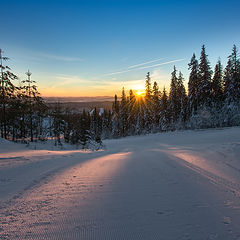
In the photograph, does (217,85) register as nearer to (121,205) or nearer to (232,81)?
(232,81)

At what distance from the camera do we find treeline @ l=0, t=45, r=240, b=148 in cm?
2122

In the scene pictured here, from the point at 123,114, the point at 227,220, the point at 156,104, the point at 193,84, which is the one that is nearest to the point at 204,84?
the point at 193,84

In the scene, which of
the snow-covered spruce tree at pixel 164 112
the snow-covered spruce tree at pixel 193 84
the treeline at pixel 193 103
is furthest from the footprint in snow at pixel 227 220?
the snow-covered spruce tree at pixel 164 112

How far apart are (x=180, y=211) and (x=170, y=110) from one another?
117 ft

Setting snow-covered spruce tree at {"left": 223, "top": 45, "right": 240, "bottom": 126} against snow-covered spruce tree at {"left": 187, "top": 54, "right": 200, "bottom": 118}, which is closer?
snow-covered spruce tree at {"left": 223, "top": 45, "right": 240, "bottom": 126}

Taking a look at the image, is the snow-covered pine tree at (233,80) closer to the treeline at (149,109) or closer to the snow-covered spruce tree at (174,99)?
the treeline at (149,109)

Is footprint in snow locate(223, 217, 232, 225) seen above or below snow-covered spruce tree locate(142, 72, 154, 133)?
below

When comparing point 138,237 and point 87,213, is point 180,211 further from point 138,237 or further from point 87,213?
point 87,213

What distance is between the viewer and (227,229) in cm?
192

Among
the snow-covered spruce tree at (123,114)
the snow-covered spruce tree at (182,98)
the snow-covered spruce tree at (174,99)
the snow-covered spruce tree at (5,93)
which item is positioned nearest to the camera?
the snow-covered spruce tree at (5,93)

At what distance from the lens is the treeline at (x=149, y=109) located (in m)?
21.2

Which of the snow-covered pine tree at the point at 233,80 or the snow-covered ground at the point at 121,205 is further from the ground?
the snow-covered pine tree at the point at 233,80

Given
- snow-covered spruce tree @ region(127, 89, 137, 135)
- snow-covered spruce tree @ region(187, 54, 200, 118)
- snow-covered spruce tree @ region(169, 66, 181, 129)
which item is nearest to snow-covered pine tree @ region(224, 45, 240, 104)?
snow-covered spruce tree @ region(187, 54, 200, 118)

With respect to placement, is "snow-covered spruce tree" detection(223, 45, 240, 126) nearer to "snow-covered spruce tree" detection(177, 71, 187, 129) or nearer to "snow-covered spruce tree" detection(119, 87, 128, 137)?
"snow-covered spruce tree" detection(177, 71, 187, 129)
